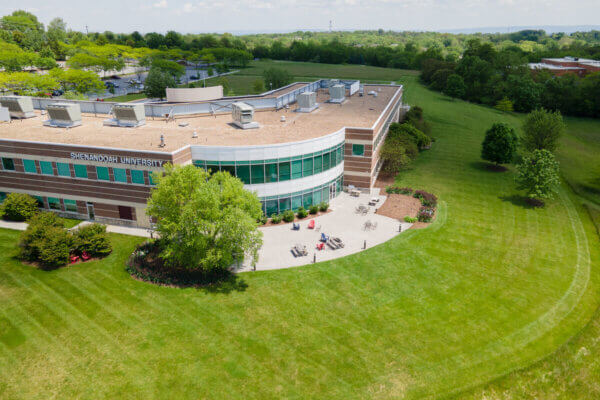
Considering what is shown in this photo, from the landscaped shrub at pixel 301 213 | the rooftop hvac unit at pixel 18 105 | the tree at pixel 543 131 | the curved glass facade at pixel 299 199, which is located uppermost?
the rooftop hvac unit at pixel 18 105

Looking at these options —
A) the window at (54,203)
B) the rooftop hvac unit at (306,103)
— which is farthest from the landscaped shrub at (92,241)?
the rooftop hvac unit at (306,103)

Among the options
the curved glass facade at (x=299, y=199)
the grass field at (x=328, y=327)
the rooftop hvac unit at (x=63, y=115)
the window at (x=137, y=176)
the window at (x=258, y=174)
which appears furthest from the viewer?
the rooftop hvac unit at (x=63, y=115)

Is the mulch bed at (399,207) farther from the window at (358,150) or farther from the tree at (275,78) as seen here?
the tree at (275,78)

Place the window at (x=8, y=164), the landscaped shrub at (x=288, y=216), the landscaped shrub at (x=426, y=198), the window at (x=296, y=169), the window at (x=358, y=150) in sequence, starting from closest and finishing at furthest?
the window at (x=8, y=164)
the landscaped shrub at (x=288, y=216)
the window at (x=296, y=169)
the landscaped shrub at (x=426, y=198)
the window at (x=358, y=150)

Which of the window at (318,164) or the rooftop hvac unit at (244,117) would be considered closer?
the window at (318,164)

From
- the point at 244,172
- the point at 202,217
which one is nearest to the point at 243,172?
the point at 244,172

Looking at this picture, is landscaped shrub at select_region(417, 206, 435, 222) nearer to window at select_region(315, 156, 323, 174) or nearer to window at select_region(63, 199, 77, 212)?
window at select_region(315, 156, 323, 174)
